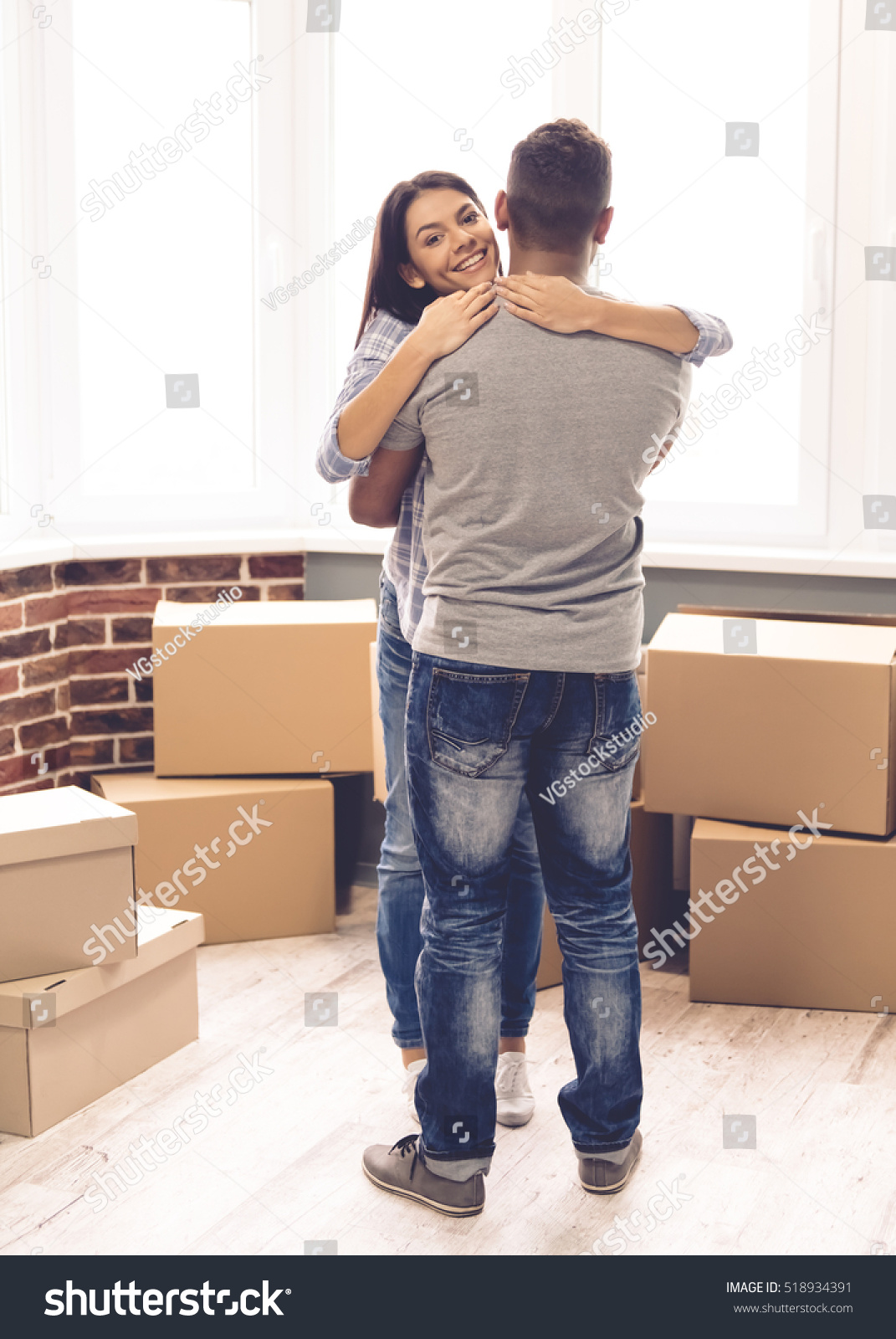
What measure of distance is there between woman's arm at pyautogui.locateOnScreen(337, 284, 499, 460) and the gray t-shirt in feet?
0.05

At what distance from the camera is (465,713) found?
5.16 feet

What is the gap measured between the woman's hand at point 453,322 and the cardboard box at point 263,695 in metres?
1.34

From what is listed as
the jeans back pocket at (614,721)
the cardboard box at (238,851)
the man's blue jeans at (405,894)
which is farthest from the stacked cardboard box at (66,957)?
the jeans back pocket at (614,721)

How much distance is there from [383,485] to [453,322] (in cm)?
26

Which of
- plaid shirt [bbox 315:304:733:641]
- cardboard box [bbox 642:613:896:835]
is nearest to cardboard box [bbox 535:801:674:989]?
cardboard box [bbox 642:613:896:835]

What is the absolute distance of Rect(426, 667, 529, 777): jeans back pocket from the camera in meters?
1.57

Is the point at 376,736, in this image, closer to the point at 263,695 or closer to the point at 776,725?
the point at 263,695

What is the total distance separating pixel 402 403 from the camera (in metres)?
1.53

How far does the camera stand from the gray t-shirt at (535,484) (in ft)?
4.85

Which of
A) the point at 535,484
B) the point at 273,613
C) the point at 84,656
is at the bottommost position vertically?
the point at 84,656

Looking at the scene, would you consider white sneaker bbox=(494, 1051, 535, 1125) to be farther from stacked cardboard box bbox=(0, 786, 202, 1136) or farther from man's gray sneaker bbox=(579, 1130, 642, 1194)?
stacked cardboard box bbox=(0, 786, 202, 1136)

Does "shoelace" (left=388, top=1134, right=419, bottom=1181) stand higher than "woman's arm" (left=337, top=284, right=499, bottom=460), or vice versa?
"woman's arm" (left=337, top=284, right=499, bottom=460)

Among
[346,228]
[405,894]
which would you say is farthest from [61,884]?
[346,228]
